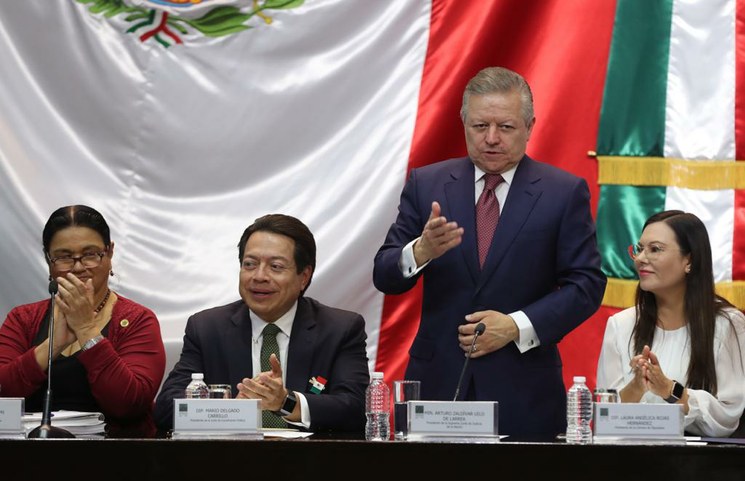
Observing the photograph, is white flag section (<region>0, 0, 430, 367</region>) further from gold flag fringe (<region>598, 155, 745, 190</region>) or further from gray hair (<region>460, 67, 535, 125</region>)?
gray hair (<region>460, 67, 535, 125</region>)

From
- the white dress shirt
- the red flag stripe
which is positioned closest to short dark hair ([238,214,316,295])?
the white dress shirt

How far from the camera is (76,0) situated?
12.5 feet

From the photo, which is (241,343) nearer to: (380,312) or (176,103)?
(380,312)

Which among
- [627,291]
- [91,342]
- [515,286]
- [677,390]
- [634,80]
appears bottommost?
[677,390]

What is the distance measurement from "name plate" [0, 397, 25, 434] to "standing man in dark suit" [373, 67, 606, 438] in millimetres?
950

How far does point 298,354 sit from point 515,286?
596 mm

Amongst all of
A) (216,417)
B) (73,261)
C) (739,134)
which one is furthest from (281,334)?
(739,134)

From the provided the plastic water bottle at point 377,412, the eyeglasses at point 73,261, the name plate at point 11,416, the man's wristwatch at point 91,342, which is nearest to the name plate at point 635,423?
the plastic water bottle at point 377,412

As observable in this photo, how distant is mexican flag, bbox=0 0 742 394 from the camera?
3.72 m

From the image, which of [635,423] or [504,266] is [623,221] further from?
[635,423]

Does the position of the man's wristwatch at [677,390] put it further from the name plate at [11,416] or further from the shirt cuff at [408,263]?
the name plate at [11,416]

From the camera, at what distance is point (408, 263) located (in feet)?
8.75

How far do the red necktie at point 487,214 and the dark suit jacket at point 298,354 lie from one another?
0.43 metres

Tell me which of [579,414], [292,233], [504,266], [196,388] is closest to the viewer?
[579,414]
